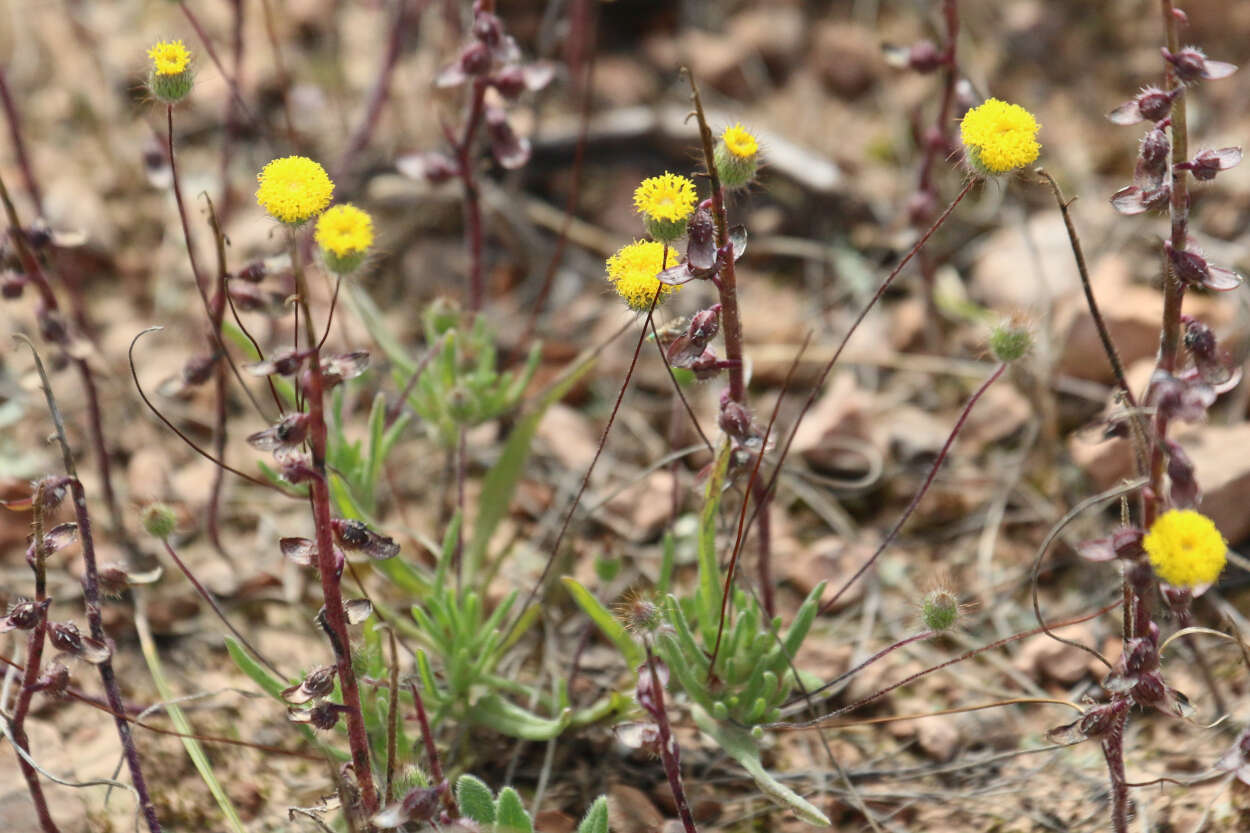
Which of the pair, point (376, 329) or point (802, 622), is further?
A: point (376, 329)

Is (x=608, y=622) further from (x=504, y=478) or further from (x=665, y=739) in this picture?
(x=504, y=478)

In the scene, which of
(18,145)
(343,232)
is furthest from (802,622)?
(18,145)

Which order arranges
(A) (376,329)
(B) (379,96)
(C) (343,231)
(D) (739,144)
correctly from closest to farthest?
(C) (343,231) → (D) (739,144) → (A) (376,329) → (B) (379,96)

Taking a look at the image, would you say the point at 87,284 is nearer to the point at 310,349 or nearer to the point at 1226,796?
the point at 310,349

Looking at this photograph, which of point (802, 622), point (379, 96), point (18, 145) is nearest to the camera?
point (802, 622)

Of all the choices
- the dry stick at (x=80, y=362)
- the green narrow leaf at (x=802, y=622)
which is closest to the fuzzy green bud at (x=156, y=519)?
the dry stick at (x=80, y=362)

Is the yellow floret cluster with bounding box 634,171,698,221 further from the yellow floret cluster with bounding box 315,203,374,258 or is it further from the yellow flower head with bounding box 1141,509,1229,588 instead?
the yellow flower head with bounding box 1141,509,1229,588

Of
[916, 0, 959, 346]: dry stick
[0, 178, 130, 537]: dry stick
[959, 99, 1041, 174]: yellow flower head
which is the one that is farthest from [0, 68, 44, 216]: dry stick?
[916, 0, 959, 346]: dry stick
